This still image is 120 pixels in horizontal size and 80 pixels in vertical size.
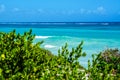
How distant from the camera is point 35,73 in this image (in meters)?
4.69

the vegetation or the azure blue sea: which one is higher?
A: the azure blue sea

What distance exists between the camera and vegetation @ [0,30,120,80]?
4.47 m

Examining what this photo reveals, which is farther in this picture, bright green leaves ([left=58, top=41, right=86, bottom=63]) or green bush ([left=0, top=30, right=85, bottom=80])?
bright green leaves ([left=58, top=41, right=86, bottom=63])

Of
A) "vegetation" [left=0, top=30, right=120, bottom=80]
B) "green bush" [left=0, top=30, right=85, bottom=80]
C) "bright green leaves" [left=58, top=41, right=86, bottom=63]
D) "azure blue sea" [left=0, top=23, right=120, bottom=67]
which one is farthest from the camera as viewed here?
"azure blue sea" [left=0, top=23, right=120, bottom=67]

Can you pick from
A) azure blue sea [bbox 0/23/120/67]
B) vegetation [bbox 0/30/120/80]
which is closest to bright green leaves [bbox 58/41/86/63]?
vegetation [bbox 0/30/120/80]

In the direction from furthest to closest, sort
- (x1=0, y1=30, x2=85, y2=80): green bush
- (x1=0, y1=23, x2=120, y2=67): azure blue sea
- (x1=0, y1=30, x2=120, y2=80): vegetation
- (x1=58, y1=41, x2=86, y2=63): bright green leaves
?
(x1=0, y1=23, x2=120, y2=67): azure blue sea, (x1=58, y1=41, x2=86, y2=63): bright green leaves, (x1=0, y1=30, x2=85, y2=80): green bush, (x1=0, y1=30, x2=120, y2=80): vegetation

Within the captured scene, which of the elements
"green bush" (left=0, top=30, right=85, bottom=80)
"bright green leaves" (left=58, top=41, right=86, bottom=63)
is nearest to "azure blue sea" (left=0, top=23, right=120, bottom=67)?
"green bush" (left=0, top=30, right=85, bottom=80)

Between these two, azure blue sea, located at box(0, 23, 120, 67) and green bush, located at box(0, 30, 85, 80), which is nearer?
green bush, located at box(0, 30, 85, 80)

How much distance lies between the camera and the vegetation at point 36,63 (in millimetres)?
4473

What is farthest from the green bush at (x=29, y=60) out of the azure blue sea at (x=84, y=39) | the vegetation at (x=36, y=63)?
the azure blue sea at (x=84, y=39)

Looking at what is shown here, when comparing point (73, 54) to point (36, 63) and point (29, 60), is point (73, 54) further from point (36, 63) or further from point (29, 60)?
point (29, 60)

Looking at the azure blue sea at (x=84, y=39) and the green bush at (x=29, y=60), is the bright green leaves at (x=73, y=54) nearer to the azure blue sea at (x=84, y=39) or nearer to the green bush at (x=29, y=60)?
the green bush at (x=29, y=60)

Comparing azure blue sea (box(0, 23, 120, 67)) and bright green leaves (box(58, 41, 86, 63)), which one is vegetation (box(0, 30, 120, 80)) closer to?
bright green leaves (box(58, 41, 86, 63))

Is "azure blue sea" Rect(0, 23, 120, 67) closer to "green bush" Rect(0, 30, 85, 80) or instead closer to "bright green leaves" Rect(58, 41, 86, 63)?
"green bush" Rect(0, 30, 85, 80)
